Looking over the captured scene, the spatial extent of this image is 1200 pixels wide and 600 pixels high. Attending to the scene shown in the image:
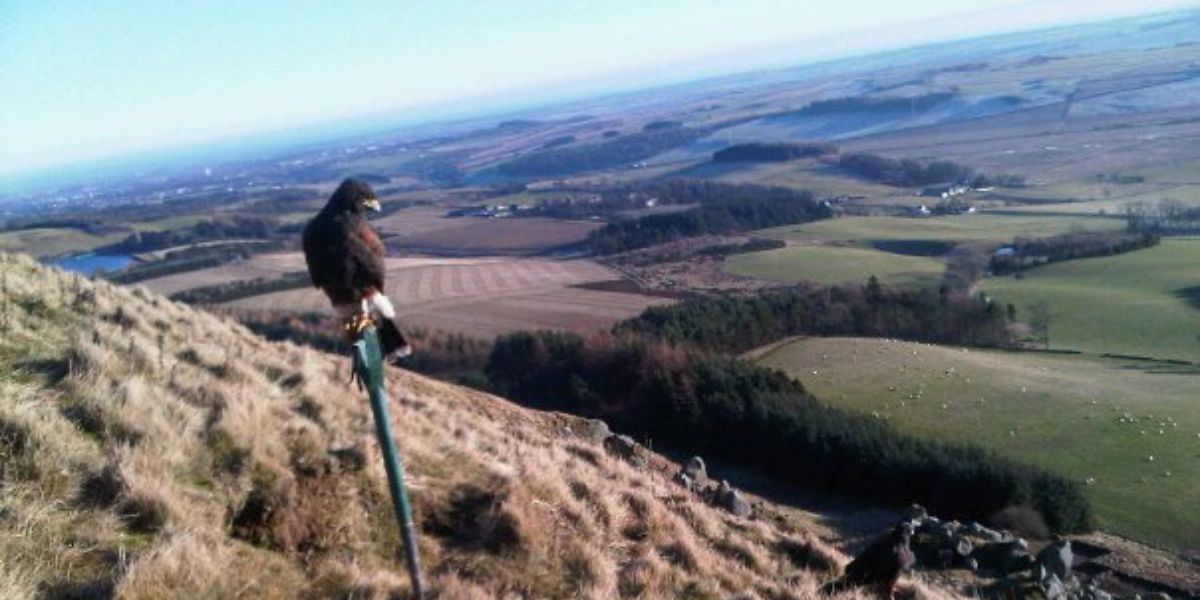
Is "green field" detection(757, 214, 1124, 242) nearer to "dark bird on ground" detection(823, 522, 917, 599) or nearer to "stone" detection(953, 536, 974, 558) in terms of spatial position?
"stone" detection(953, 536, 974, 558)

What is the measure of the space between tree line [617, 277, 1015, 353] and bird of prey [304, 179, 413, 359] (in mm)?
40984

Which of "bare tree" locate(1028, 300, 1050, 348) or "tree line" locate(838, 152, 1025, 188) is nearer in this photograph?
"bare tree" locate(1028, 300, 1050, 348)

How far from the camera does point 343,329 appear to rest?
5.83 metres

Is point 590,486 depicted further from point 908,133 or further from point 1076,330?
point 908,133

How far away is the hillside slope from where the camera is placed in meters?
6.45

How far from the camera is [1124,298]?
54.2 metres

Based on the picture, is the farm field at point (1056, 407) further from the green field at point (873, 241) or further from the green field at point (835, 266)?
the green field at point (873, 241)

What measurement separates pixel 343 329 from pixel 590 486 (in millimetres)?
5187

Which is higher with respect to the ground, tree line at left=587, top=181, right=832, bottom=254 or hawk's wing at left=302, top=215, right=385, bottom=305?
hawk's wing at left=302, top=215, right=385, bottom=305

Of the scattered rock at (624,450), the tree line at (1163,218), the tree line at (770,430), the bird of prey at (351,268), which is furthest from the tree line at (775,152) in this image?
the bird of prey at (351,268)

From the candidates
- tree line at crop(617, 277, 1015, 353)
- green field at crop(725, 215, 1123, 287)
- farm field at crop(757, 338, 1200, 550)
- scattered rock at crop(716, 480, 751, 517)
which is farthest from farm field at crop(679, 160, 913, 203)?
scattered rock at crop(716, 480, 751, 517)

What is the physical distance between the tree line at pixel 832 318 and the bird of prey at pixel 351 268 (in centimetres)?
4098

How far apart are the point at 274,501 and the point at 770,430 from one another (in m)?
26.4

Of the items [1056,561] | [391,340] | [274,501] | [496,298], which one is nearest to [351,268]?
[391,340]
